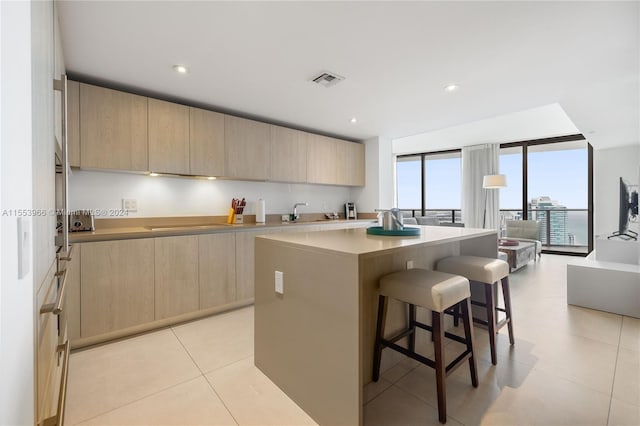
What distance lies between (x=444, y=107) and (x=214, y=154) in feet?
8.83

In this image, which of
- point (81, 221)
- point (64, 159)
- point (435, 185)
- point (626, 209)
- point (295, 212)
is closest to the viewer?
point (64, 159)

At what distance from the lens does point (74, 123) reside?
93.5 inches

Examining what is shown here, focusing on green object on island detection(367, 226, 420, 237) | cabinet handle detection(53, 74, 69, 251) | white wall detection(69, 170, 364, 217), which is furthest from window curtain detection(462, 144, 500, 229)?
cabinet handle detection(53, 74, 69, 251)

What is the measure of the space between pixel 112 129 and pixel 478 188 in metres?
6.93

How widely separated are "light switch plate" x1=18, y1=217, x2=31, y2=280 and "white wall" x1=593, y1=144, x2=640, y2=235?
24.2 ft

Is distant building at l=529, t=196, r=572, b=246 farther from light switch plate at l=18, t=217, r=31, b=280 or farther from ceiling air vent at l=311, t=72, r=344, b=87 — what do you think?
light switch plate at l=18, t=217, r=31, b=280

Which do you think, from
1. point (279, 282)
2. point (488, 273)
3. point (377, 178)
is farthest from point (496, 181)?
point (279, 282)

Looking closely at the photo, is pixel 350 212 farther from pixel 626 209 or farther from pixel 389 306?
pixel 626 209

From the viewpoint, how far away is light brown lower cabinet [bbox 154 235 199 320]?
8.46 ft

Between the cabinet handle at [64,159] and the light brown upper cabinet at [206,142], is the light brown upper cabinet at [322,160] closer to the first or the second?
the light brown upper cabinet at [206,142]

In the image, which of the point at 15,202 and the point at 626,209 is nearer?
the point at 15,202

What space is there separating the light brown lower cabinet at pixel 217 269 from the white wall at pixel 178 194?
2.21 feet

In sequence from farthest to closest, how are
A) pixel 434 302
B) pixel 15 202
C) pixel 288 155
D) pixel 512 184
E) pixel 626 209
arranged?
pixel 512 184 → pixel 288 155 → pixel 626 209 → pixel 434 302 → pixel 15 202

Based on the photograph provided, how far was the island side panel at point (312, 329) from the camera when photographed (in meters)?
1.34
